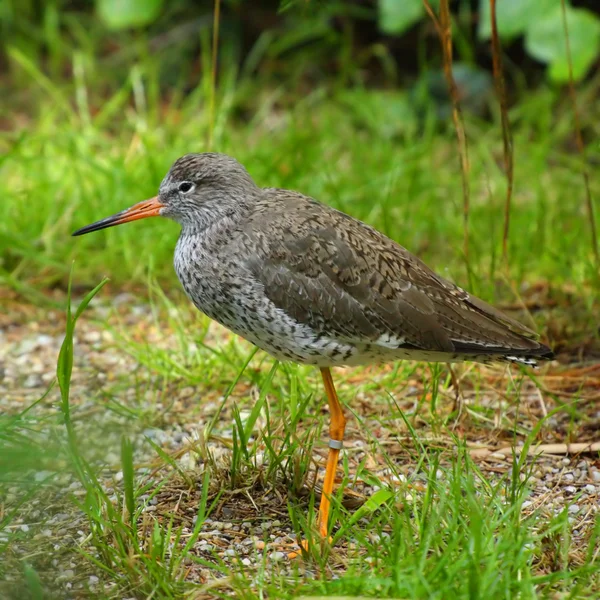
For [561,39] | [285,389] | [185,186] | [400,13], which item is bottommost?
[285,389]

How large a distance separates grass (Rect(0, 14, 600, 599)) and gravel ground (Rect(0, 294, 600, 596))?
20mm

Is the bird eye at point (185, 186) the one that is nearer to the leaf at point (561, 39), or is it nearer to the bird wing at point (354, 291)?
the bird wing at point (354, 291)

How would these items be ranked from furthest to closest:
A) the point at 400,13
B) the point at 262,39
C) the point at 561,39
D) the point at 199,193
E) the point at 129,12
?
1. the point at 262,39
2. the point at 129,12
3. the point at 400,13
4. the point at 561,39
5. the point at 199,193

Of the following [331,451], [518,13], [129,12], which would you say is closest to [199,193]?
[331,451]

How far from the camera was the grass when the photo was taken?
11.0 ft

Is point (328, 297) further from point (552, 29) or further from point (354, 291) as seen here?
point (552, 29)

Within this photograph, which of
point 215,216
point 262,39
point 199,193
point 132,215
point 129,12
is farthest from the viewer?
point 262,39

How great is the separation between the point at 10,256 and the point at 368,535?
10.9ft

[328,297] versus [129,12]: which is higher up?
[129,12]

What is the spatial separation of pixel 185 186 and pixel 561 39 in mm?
3634

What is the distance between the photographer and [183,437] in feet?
15.2

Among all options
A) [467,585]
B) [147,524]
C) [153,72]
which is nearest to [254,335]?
[147,524]

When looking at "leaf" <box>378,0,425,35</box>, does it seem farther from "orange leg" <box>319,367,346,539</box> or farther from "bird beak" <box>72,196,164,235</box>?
"orange leg" <box>319,367,346,539</box>

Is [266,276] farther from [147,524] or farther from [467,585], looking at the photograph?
[467,585]
